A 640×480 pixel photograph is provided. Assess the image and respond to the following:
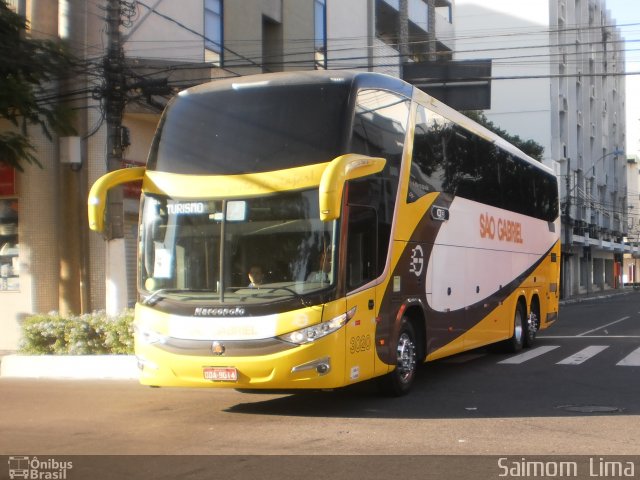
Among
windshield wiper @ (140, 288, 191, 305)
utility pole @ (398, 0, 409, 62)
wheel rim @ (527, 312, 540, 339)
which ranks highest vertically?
utility pole @ (398, 0, 409, 62)

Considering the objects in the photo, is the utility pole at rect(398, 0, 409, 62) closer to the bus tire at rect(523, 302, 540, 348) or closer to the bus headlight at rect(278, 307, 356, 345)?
the bus tire at rect(523, 302, 540, 348)

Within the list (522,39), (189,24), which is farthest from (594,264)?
(189,24)

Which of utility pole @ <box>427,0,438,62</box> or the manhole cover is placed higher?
utility pole @ <box>427,0,438,62</box>

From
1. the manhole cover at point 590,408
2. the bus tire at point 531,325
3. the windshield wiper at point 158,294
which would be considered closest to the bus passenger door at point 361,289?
the windshield wiper at point 158,294

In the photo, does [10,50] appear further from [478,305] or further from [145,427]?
[478,305]

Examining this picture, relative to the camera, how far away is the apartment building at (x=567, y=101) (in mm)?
59000

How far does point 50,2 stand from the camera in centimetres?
1941

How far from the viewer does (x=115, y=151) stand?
1622cm

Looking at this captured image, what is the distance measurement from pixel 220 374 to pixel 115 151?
791 centimetres

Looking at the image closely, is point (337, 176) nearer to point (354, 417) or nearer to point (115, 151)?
point (354, 417)

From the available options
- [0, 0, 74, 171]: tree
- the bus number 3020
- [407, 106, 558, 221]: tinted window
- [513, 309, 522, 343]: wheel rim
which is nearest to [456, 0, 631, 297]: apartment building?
[407, 106, 558, 221]: tinted window

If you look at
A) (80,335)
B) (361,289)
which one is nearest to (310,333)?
(361,289)

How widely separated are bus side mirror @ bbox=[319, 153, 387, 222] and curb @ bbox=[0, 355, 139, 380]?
620 centimetres

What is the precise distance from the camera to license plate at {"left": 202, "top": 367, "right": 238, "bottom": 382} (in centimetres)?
952
